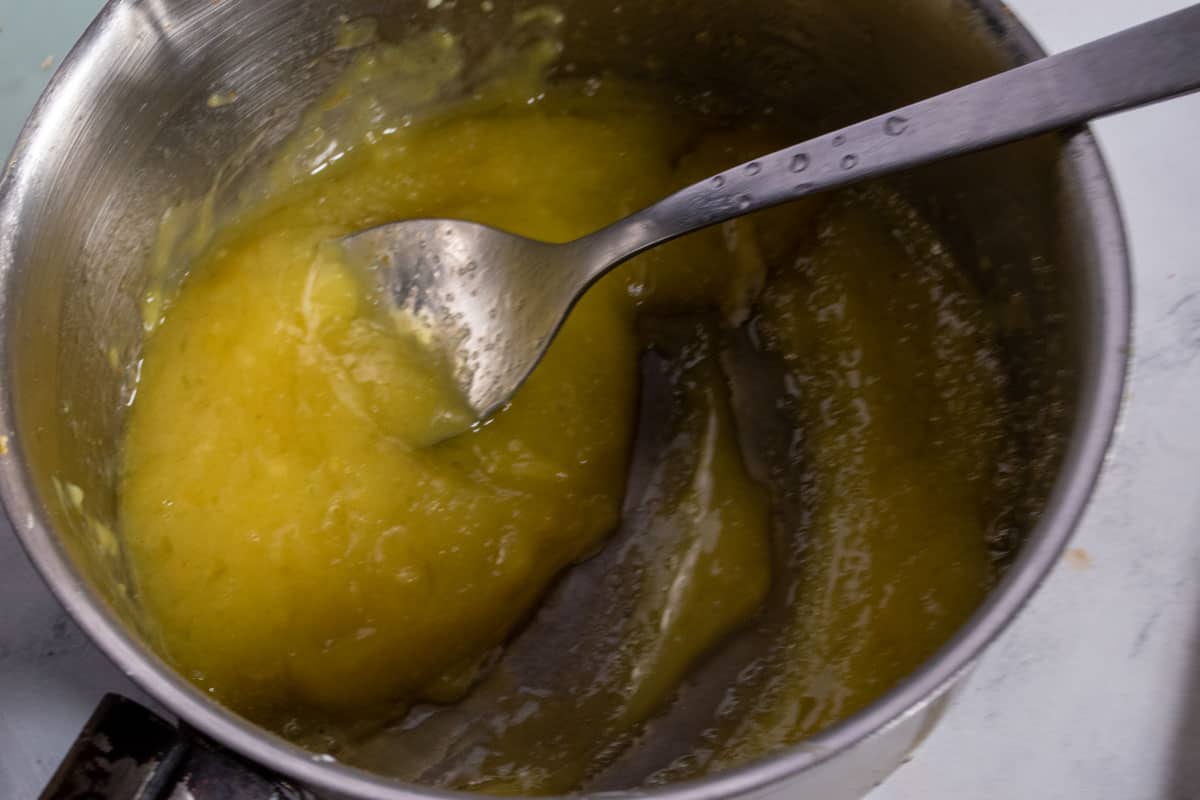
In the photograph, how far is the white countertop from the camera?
703 mm

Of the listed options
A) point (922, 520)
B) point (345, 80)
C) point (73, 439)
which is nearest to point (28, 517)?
point (73, 439)

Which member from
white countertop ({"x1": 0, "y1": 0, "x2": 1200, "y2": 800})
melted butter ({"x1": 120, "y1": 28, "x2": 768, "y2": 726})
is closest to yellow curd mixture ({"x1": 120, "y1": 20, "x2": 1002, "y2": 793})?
melted butter ({"x1": 120, "y1": 28, "x2": 768, "y2": 726})

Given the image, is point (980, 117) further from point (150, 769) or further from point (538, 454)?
point (150, 769)

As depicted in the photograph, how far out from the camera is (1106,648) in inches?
28.6

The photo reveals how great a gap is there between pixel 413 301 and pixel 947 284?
439 millimetres

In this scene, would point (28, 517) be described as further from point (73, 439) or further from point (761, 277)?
point (761, 277)

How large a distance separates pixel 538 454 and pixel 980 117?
0.43 m

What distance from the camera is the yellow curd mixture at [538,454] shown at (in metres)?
0.72

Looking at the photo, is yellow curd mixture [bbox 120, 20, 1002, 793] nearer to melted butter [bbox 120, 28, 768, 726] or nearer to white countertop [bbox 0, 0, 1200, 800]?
melted butter [bbox 120, 28, 768, 726]

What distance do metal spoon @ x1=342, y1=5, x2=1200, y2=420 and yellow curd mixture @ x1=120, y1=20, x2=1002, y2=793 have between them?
0.04 meters

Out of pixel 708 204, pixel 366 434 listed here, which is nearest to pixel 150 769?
pixel 366 434

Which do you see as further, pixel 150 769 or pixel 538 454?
pixel 538 454

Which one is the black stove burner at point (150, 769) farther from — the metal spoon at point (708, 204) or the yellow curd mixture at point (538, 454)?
the metal spoon at point (708, 204)

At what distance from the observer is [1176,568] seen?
A: 74 centimetres
